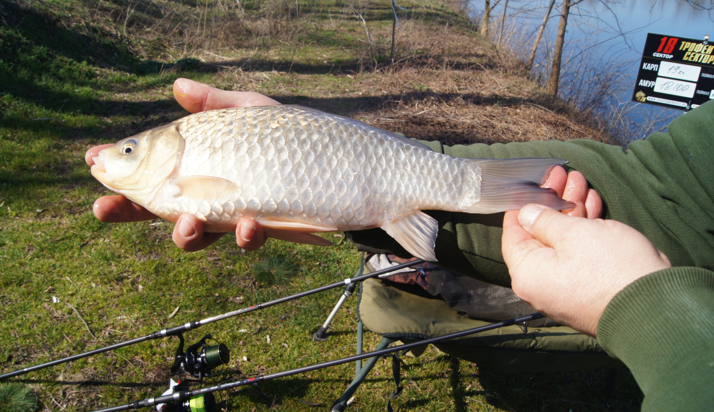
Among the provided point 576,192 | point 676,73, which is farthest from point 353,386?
point 676,73

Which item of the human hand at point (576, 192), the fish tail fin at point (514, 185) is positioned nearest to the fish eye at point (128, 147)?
the fish tail fin at point (514, 185)

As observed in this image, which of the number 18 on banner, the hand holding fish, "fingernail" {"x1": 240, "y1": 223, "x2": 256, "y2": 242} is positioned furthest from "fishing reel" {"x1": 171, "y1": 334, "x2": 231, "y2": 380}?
the number 18 on banner

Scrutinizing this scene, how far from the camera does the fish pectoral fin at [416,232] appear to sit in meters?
1.44

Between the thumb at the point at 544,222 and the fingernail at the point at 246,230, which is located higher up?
the thumb at the point at 544,222

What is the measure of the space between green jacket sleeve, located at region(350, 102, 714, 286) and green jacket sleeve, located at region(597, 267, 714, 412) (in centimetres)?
65

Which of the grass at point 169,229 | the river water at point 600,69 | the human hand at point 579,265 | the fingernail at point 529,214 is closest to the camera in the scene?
the human hand at point 579,265

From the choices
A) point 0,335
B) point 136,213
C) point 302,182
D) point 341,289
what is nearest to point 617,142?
point 341,289

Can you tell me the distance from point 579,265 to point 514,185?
1.57 ft

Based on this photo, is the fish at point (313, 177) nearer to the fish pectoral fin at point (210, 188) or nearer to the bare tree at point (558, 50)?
the fish pectoral fin at point (210, 188)

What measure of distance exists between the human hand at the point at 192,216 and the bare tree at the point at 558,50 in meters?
5.37

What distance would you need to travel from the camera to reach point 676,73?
4098 millimetres

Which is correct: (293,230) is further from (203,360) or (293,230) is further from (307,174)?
(203,360)

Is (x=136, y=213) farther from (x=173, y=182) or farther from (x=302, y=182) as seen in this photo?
(x=302, y=182)

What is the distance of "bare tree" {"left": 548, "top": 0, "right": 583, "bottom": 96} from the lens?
564 cm
